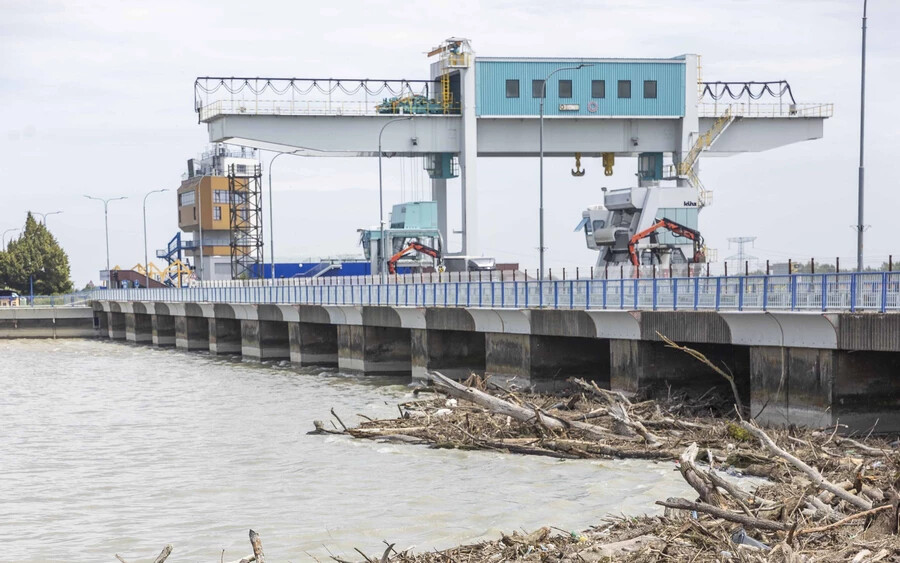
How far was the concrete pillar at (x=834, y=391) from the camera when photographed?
71.8 ft

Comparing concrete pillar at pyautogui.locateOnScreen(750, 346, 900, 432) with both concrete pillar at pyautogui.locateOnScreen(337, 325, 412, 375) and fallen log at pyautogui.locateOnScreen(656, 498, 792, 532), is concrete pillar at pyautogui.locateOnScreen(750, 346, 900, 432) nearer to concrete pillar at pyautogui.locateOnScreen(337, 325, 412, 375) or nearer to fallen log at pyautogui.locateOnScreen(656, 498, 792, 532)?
fallen log at pyautogui.locateOnScreen(656, 498, 792, 532)

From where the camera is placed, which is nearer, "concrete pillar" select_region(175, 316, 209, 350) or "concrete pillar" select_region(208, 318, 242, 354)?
"concrete pillar" select_region(208, 318, 242, 354)

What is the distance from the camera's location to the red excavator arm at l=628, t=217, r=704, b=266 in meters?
52.7

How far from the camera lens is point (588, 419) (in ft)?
74.3

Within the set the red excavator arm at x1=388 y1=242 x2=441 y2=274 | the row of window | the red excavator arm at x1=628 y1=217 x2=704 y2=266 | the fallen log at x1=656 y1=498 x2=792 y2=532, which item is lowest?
the fallen log at x1=656 y1=498 x2=792 y2=532

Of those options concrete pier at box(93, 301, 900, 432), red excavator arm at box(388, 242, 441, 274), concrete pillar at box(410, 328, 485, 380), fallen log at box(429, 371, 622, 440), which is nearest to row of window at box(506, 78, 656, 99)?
red excavator arm at box(388, 242, 441, 274)

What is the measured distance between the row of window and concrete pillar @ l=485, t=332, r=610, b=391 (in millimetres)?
28413

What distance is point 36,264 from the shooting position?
124 metres

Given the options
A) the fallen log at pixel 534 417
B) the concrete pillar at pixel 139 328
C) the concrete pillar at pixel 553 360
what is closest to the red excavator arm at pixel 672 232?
the concrete pillar at pixel 553 360

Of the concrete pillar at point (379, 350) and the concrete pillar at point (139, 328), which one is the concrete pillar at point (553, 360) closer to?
the concrete pillar at point (379, 350)

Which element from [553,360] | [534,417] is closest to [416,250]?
[553,360]

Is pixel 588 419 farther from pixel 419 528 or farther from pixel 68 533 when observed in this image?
pixel 68 533

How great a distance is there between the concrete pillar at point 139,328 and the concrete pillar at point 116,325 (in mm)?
1883

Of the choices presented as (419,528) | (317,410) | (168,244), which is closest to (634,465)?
(419,528)
